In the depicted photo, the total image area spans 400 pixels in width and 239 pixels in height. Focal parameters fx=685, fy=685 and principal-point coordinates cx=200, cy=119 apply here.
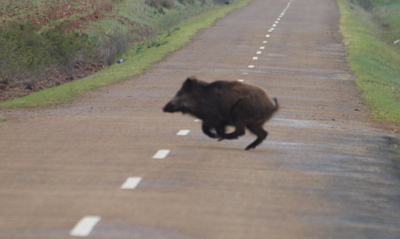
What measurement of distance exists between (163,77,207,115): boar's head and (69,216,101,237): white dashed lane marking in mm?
3911

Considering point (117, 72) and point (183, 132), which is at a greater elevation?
point (183, 132)

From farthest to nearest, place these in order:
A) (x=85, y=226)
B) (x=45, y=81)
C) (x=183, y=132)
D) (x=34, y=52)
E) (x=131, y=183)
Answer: (x=34, y=52) < (x=45, y=81) < (x=183, y=132) < (x=131, y=183) < (x=85, y=226)

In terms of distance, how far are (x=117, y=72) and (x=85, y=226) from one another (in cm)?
1690

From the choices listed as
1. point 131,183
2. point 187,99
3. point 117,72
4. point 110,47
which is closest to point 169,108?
point 187,99

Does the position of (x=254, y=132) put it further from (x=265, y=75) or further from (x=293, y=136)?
(x=265, y=75)

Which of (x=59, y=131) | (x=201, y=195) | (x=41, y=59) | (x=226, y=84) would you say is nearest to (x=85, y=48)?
(x=41, y=59)

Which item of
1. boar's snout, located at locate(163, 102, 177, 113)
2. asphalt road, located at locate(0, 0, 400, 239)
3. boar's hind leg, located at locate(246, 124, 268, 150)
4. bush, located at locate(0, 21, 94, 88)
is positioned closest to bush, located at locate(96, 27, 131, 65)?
bush, located at locate(0, 21, 94, 88)

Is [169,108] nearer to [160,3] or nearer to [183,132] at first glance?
[183,132]

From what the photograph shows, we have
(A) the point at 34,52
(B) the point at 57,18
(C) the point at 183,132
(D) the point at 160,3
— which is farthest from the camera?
(D) the point at 160,3

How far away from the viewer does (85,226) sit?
701cm

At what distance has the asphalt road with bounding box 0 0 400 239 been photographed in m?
7.35

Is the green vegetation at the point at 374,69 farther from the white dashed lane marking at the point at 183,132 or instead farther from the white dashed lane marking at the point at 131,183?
the white dashed lane marking at the point at 131,183

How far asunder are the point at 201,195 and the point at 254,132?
2788mm

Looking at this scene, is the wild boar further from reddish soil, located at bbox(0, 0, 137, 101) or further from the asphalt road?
reddish soil, located at bbox(0, 0, 137, 101)
